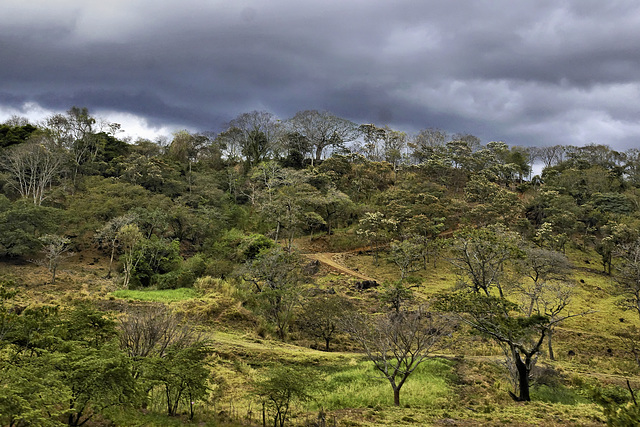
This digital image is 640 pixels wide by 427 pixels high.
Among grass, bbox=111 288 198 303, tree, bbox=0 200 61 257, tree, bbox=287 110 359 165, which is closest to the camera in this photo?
grass, bbox=111 288 198 303

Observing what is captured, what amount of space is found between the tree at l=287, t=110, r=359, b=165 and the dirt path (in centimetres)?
2368

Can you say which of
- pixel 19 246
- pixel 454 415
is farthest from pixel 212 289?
pixel 454 415

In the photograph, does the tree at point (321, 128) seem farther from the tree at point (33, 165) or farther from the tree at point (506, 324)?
the tree at point (506, 324)

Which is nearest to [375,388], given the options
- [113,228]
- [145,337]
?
[145,337]

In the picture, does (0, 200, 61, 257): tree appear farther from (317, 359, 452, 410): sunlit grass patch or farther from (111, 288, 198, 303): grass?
(317, 359, 452, 410): sunlit grass patch

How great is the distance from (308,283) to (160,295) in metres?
10.9

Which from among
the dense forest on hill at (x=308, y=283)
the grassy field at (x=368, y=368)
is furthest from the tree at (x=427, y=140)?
the grassy field at (x=368, y=368)

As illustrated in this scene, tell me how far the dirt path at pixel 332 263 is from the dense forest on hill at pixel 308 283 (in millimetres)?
418

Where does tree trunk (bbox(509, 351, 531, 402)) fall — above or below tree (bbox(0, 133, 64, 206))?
below

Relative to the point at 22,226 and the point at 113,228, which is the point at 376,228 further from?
the point at 22,226

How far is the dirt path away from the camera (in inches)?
1455

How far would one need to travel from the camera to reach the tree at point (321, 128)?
196 feet

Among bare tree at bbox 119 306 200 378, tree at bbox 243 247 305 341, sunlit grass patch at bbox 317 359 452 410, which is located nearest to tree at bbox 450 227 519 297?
sunlit grass patch at bbox 317 359 452 410

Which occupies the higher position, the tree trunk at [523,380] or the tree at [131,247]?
the tree at [131,247]
